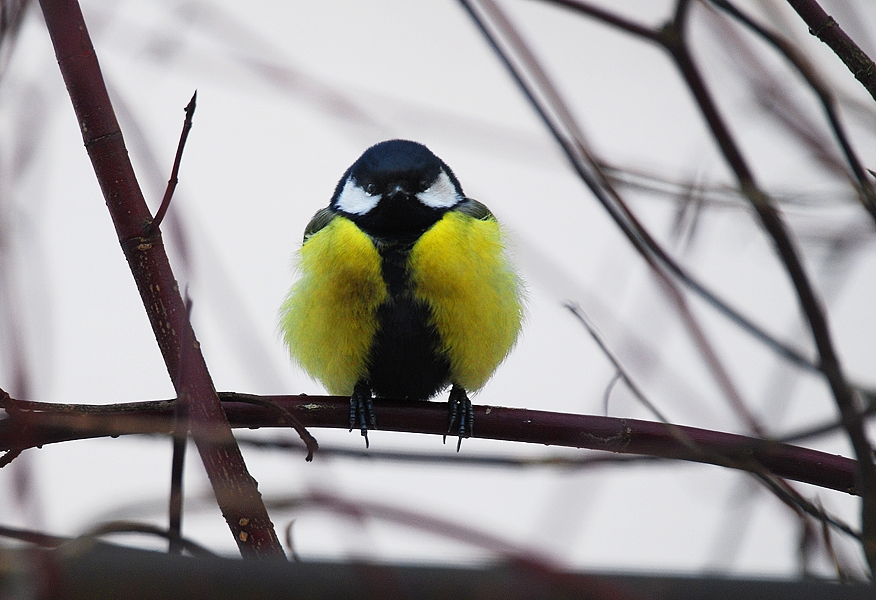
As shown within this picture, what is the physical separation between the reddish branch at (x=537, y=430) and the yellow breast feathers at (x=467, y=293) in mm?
255

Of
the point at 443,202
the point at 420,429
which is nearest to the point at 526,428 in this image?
the point at 420,429

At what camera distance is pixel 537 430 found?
2.61ft

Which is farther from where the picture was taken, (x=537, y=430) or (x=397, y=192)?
(x=397, y=192)

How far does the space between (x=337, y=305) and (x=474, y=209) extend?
299mm

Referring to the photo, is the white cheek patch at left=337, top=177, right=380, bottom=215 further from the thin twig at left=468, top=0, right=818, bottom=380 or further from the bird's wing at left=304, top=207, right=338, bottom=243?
the thin twig at left=468, top=0, right=818, bottom=380

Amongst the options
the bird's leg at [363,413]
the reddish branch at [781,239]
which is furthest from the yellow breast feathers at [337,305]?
the reddish branch at [781,239]

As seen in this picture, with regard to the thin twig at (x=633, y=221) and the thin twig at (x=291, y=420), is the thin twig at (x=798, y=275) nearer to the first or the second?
the thin twig at (x=633, y=221)

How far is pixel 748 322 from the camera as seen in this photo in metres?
0.43

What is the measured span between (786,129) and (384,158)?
2.85 feet

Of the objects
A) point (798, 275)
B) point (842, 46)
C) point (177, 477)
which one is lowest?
point (177, 477)

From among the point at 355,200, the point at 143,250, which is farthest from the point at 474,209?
the point at 143,250

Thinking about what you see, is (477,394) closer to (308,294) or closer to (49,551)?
(308,294)

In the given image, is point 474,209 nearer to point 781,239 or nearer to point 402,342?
point 402,342

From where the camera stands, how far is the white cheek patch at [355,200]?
131cm
